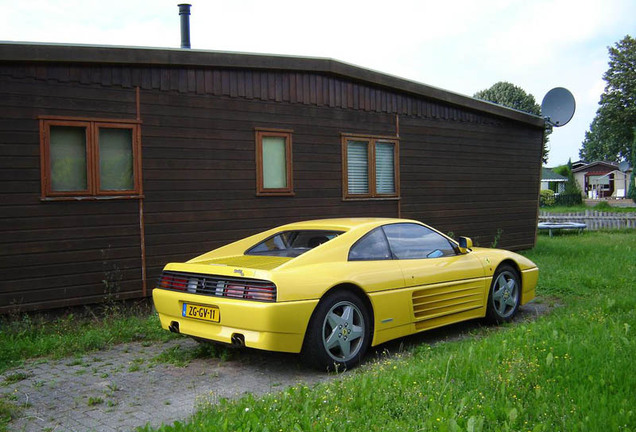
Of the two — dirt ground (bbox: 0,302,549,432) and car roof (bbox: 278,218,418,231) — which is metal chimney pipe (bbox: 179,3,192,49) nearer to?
car roof (bbox: 278,218,418,231)

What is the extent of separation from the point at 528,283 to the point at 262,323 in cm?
418

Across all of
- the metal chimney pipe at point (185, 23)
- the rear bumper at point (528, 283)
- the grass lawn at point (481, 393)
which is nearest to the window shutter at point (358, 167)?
the metal chimney pipe at point (185, 23)

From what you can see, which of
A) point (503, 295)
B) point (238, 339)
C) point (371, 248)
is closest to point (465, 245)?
point (503, 295)

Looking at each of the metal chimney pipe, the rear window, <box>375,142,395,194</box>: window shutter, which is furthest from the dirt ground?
the metal chimney pipe

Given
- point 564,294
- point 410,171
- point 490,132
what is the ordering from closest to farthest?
point 564,294
point 410,171
point 490,132

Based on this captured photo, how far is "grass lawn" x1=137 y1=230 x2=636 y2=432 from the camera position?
146 inches

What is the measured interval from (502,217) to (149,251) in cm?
895

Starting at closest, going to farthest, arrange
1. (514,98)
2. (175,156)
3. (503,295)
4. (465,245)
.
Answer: (465,245), (503,295), (175,156), (514,98)

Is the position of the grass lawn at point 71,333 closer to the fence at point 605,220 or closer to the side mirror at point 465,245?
the side mirror at point 465,245

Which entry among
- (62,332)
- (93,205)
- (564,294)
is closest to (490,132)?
(564,294)

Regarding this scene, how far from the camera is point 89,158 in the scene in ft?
26.2

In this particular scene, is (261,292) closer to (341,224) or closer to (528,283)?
(341,224)

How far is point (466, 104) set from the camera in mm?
13164

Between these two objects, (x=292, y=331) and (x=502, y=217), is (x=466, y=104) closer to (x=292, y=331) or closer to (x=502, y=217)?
(x=502, y=217)
